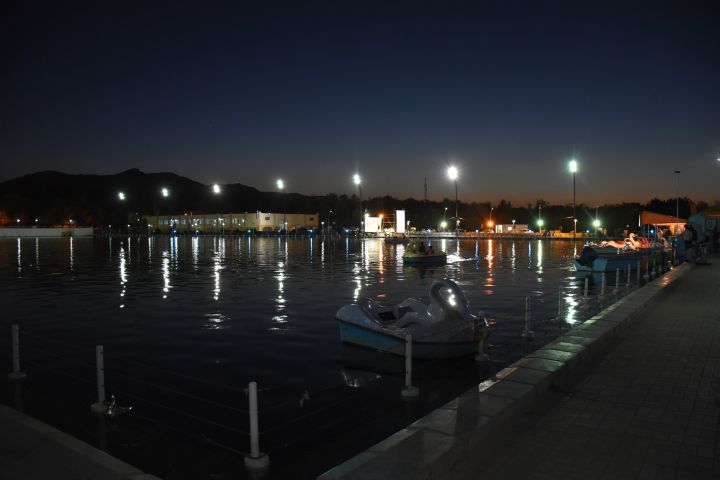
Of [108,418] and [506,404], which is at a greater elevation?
[506,404]

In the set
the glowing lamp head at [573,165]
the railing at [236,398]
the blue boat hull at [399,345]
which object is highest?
the glowing lamp head at [573,165]

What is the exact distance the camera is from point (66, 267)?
37.1 meters

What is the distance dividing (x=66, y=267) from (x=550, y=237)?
81298mm

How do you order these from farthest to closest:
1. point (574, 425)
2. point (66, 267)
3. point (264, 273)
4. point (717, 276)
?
1. point (66, 267)
2. point (264, 273)
3. point (717, 276)
4. point (574, 425)

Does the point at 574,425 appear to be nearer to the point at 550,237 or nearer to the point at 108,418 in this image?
the point at 108,418

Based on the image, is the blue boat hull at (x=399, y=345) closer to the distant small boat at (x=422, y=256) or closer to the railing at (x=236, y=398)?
the railing at (x=236, y=398)

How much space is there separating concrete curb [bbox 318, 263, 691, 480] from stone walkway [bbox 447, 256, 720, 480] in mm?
160

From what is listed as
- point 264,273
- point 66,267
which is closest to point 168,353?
point 264,273

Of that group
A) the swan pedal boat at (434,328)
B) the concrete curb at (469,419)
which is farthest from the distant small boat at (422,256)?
the concrete curb at (469,419)

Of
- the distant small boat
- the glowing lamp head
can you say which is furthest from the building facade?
the glowing lamp head

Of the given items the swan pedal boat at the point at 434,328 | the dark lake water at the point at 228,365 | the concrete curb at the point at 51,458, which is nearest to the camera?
the concrete curb at the point at 51,458

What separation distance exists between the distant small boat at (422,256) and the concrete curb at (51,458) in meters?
32.6

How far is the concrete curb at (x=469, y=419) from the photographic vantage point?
486 centimetres

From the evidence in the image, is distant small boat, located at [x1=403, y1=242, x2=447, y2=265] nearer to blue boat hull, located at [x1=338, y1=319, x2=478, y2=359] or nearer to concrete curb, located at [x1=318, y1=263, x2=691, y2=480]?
blue boat hull, located at [x1=338, y1=319, x2=478, y2=359]
